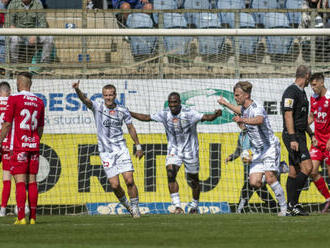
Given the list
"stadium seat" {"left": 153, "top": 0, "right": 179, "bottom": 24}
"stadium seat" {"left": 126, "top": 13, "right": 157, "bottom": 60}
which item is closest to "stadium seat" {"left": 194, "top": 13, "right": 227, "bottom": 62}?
"stadium seat" {"left": 126, "top": 13, "right": 157, "bottom": 60}

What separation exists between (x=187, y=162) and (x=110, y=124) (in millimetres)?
2024

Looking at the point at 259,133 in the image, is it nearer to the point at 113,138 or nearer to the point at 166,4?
the point at 113,138

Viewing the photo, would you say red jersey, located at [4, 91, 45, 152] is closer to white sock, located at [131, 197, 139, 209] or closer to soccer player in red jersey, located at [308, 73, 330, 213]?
white sock, located at [131, 197, 139, 209]

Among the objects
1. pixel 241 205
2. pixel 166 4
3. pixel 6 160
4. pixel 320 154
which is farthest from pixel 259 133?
pixel 166 4

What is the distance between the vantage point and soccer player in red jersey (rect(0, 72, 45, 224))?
10.5m

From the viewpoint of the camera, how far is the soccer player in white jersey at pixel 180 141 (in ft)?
46.3

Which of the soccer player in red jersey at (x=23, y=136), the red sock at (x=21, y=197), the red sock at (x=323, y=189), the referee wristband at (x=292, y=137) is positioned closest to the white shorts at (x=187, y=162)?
the red sock at (x=323, y=189)

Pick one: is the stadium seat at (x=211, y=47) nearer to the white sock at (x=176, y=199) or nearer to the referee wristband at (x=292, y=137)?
the white sock at (x=176, y=199)

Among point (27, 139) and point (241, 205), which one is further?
point (241, 205)

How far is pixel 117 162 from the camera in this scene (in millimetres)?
12695

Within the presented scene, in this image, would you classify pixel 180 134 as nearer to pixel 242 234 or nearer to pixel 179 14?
pixel 179 14

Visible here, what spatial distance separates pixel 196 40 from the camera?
15.9m

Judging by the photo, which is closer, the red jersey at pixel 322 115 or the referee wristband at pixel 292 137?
the referee wristband at pixel 292 137

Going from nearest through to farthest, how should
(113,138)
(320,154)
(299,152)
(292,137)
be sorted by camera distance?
(292,137), (299,152), (113,138), (320,154)
